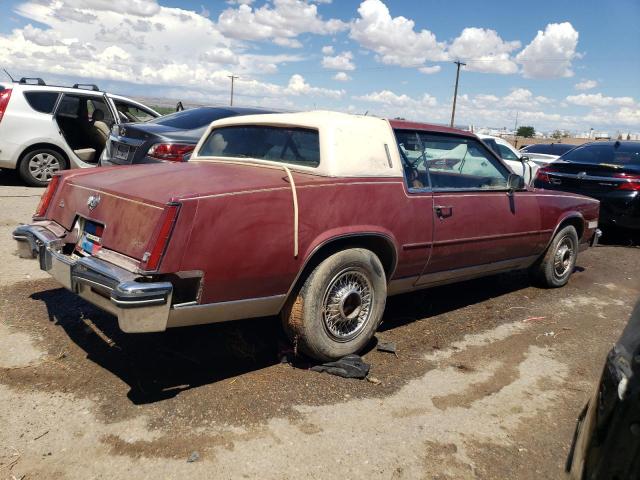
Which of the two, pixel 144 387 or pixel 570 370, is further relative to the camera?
pixel 570 370

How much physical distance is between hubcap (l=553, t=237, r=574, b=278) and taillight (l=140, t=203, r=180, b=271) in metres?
4.26

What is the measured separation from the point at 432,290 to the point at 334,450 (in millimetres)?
3078

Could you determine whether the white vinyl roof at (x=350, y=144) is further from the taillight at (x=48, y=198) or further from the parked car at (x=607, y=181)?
the parked car at (x=607, y=181)

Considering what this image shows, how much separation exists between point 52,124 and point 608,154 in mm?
8926

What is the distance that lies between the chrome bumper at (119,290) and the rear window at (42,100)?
700cm

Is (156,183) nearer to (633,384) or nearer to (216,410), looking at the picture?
(216,410)

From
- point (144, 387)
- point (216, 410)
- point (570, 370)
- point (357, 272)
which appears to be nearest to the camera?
point (216, 410)

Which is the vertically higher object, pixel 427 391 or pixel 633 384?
pixel 633 384

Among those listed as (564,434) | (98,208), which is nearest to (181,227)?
(98,208)

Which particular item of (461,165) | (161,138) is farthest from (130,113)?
(461,165)

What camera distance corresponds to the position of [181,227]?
2.82m

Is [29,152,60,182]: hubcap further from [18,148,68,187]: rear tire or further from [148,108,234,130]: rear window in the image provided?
[148,108,234,130]: rear window

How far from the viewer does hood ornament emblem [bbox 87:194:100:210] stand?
3338mm

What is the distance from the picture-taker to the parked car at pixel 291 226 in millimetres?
2883
